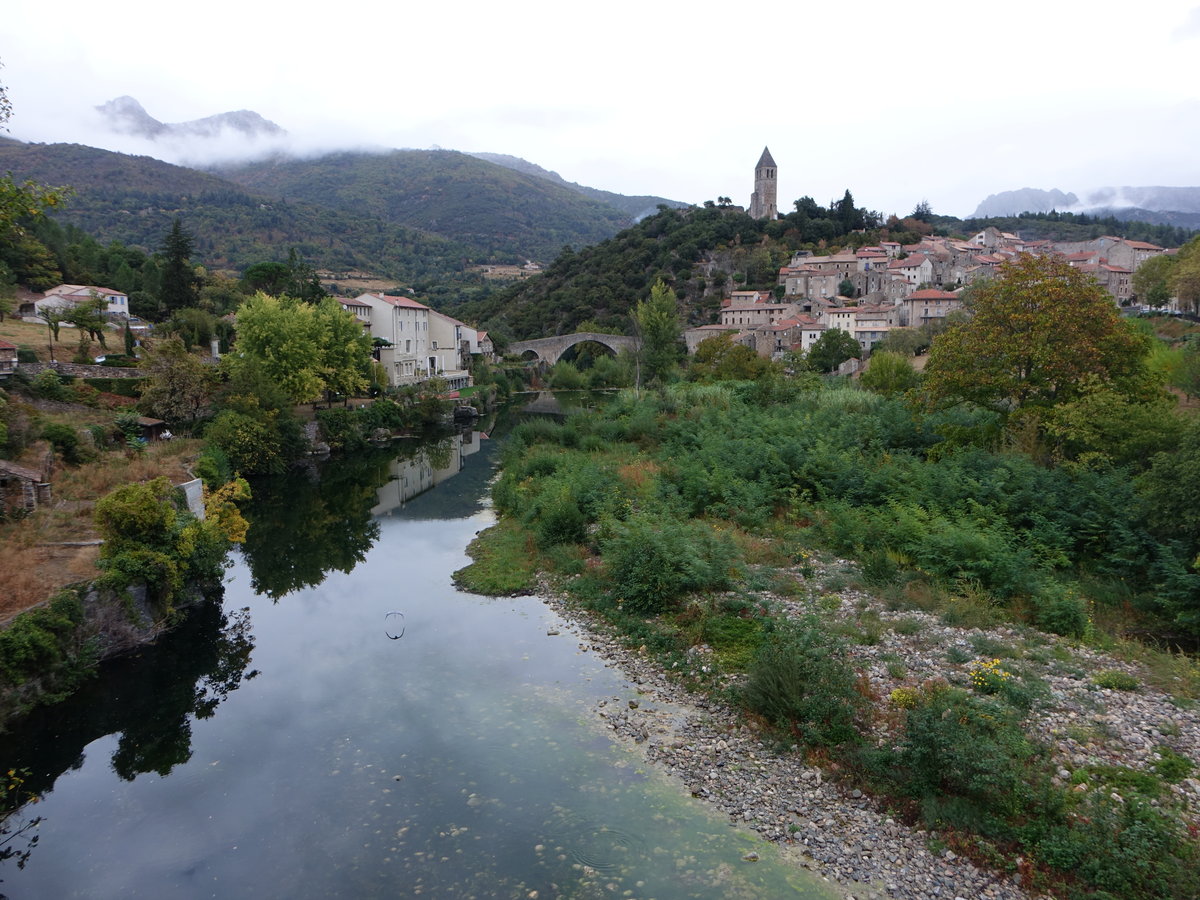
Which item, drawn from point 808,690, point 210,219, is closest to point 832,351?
point 808,690

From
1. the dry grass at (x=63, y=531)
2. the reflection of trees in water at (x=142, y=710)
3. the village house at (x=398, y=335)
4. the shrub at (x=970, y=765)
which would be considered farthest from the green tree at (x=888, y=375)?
the village house at (x=398, y=335)

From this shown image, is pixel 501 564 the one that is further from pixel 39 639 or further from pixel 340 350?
pixel 340 350

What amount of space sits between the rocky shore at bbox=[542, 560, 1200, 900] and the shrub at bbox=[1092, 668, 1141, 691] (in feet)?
0.23

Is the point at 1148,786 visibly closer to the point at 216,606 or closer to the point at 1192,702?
the point at 1192,702

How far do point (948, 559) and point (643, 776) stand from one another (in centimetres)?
832

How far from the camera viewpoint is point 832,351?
2180 inches

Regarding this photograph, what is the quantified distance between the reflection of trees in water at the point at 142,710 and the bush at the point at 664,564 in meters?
7.91

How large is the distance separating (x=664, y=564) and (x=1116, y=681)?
8.24 m

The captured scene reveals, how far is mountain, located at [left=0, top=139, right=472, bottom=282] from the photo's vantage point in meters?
106

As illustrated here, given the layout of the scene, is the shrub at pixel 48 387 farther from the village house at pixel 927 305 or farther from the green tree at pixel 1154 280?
the green tree at pixel 1154 280

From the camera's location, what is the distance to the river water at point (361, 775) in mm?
8648

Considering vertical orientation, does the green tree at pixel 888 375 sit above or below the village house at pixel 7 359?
below

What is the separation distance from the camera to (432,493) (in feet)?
99.2

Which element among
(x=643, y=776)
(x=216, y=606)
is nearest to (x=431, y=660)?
(x=643, y=776)
